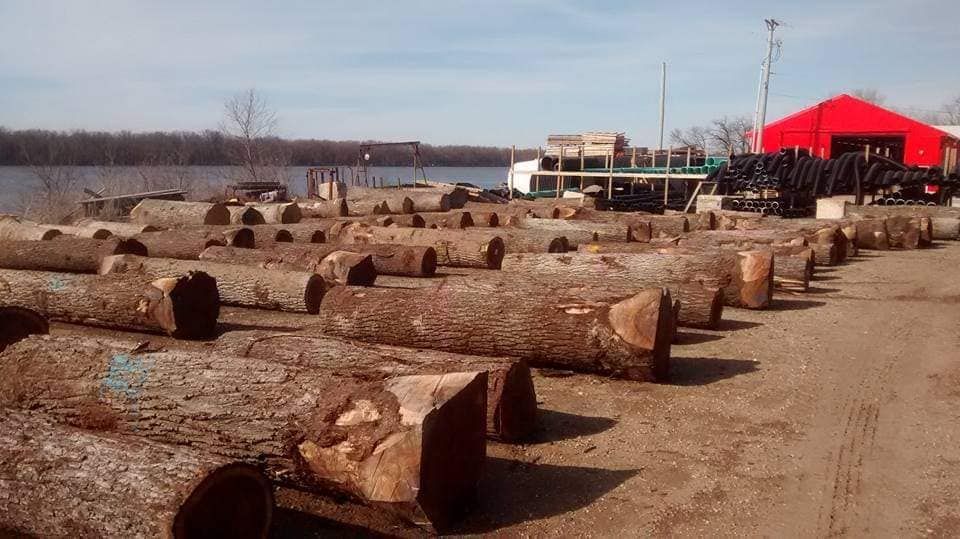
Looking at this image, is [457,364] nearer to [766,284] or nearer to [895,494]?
[895,494]

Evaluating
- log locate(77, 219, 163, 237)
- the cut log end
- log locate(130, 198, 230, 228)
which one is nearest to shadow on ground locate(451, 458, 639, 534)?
the cut log end

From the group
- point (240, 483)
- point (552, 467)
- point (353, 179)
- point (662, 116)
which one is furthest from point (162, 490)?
point (662, 116)

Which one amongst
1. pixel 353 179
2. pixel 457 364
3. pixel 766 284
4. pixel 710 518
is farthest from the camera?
pixel 353 179

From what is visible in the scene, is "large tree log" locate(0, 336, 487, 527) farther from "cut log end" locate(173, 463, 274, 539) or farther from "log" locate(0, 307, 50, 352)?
"log" locate(0, 307, 50, 352)

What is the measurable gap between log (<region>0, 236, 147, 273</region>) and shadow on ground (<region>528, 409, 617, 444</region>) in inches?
320

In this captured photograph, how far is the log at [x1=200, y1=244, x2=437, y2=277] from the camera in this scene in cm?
991

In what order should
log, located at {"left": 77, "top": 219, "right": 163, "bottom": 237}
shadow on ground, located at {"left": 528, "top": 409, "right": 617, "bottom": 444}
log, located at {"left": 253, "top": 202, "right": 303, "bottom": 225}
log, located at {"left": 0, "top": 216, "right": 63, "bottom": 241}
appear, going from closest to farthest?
shadow on ground, located at {"left": 528, "top": 409, "right": 617, "bottom": 444}, log, located at {"left": 0, "top": 216, "right": 63, "bottom": 241}, log, located at {"left": 77, "top": 219, "right": 163, "bottom": 237}, log, located at {"left": 253, "top": 202, "right": 303, "bottom": 225}

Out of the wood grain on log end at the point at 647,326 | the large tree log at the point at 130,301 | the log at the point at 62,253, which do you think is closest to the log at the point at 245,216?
the log at the point at 62,253

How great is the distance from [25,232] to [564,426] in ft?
39.9

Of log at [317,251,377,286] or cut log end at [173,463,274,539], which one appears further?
log at [317,251,377,286]

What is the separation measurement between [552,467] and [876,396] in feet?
10.7

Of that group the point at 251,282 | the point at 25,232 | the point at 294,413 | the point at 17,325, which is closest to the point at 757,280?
the point at 251,282

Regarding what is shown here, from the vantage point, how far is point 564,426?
5297mm

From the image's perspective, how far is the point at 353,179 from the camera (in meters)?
33.2
